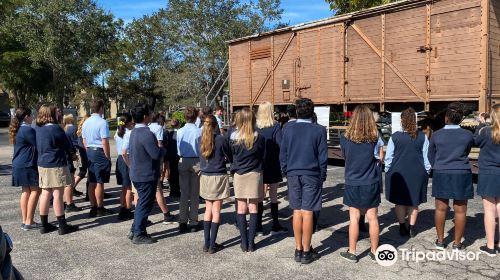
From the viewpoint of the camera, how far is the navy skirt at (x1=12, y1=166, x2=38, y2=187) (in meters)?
5.90

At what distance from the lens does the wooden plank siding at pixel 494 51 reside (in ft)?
27.1

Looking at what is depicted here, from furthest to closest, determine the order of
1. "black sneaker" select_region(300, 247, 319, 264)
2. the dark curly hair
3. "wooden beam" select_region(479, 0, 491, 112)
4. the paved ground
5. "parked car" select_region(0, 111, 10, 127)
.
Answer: "parked car" select_region(0, 111, 10, 127), "wooden beam" select_region(479, 0, 491, 112), the dark curly hair, "black sneaker" select_region(300, 247, 319, 264), the paved ground

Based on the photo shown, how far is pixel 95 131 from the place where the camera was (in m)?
6.46

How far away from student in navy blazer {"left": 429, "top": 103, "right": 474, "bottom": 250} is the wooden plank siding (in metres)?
4.29

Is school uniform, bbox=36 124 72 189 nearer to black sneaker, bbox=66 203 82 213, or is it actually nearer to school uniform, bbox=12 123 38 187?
school uniform, bbox=12 123 38 187

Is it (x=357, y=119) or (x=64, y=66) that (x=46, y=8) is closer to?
(x=64, y=66)

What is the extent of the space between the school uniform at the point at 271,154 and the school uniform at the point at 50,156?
9.12 ft

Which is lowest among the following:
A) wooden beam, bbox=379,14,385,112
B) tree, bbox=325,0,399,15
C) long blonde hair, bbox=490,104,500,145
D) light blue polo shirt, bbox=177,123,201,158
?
light blue polo shirt, bbox=177,123,201,158

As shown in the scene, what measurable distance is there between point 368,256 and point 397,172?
121 cm

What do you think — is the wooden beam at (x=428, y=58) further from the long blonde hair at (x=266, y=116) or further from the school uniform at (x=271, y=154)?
the long blonde hair at (x=266, y=116)

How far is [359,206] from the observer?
454cm

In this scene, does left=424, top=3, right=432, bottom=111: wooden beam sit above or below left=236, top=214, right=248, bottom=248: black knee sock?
above

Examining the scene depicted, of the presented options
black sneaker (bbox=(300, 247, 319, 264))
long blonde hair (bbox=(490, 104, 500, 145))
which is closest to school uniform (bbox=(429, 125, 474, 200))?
long blonde hair (bbox=(490, 104, 500, 145))

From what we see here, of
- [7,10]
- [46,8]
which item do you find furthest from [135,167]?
[7,10]
